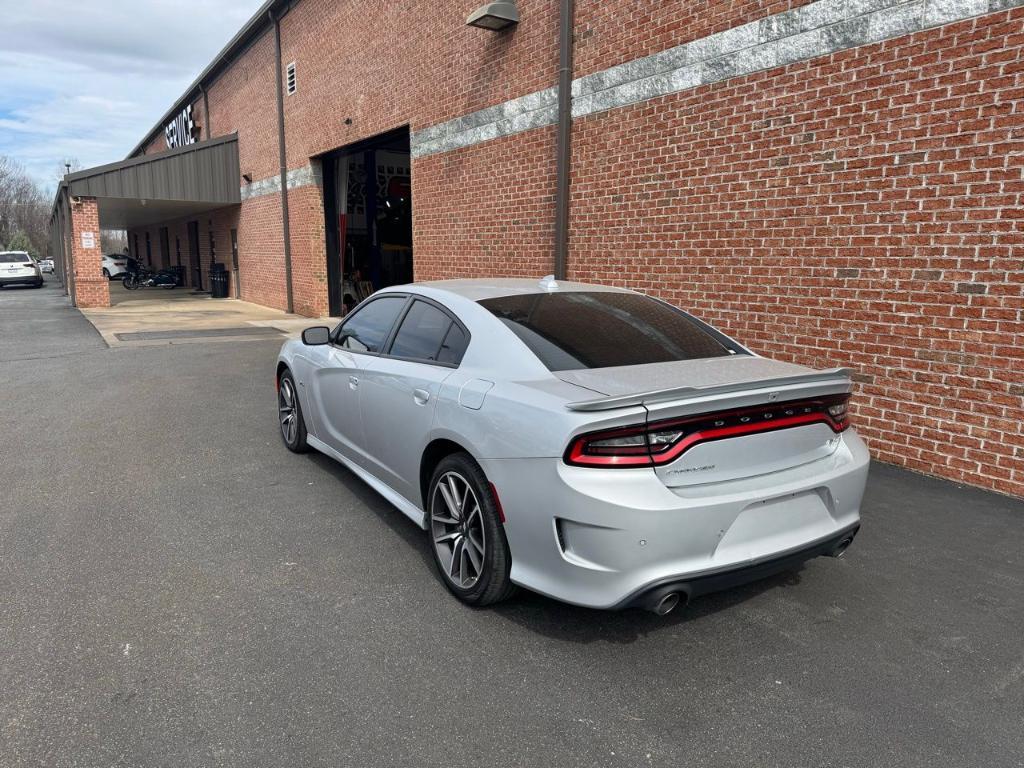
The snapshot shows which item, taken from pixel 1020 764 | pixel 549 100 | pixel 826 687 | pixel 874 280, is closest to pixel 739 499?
pixel 826 687

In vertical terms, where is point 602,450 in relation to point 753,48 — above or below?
below

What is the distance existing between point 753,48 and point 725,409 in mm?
4763

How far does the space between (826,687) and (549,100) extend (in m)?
7.70

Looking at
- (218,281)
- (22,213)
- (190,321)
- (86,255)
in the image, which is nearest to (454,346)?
(190,321)

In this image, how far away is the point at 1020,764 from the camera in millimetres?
2244

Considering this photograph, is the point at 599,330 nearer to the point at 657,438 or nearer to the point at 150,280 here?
the point at 657,438

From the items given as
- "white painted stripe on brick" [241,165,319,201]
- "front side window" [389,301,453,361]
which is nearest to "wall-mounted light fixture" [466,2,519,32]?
"front side window" [389,301,453,361]

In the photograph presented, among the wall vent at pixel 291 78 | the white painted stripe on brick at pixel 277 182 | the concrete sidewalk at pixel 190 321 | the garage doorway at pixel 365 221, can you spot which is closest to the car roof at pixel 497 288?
the concrete sidewalk at pixel 190 321

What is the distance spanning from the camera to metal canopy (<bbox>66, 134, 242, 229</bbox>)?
1997 cm

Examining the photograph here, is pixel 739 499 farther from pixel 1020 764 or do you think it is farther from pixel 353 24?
pixel 353 24

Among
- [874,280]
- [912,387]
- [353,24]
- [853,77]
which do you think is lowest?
[912,387]

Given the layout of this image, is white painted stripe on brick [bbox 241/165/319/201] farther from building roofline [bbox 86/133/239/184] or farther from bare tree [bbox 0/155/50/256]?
bare tree [bbox 0/155/50/256]

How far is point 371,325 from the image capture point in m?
4.52

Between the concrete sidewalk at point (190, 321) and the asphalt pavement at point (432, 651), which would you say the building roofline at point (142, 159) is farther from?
the asphalt pavement at point (432, 651)
